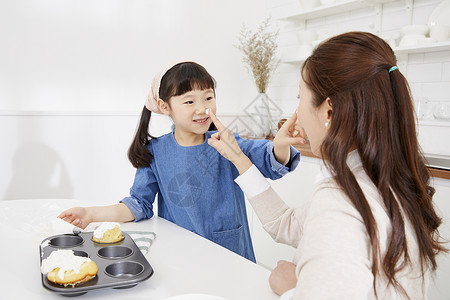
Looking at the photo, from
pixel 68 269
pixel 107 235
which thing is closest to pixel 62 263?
pixel 68 269

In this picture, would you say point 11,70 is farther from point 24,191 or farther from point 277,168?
point 277,168

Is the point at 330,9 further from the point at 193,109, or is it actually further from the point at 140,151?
the point at 140,151

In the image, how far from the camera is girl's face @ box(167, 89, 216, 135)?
4.75 feet

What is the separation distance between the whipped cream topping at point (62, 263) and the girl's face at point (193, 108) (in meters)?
0.70

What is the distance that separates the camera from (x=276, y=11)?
359 centimetres

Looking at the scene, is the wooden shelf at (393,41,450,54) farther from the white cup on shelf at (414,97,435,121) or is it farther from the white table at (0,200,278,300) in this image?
the white table at (0,200,278,300)

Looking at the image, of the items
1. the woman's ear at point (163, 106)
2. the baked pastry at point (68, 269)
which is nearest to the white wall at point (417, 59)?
the woman's ear at point (163, 106)

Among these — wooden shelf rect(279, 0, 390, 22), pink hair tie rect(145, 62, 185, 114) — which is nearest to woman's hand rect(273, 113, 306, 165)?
pink hair tie rect(145, 62, 185, 114)

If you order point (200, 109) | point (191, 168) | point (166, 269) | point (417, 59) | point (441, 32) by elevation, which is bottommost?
point (166, 269)

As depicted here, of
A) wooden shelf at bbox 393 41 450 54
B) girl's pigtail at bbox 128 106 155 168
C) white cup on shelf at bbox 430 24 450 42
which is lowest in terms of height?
girl's pigtail at bbox 128 106 155 168

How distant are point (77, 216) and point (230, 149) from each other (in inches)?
22.3

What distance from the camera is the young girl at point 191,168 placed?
1.42m

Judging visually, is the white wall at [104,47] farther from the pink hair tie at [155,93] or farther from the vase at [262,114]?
the pink hair tie at [155,93]

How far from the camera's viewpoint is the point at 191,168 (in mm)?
1527
